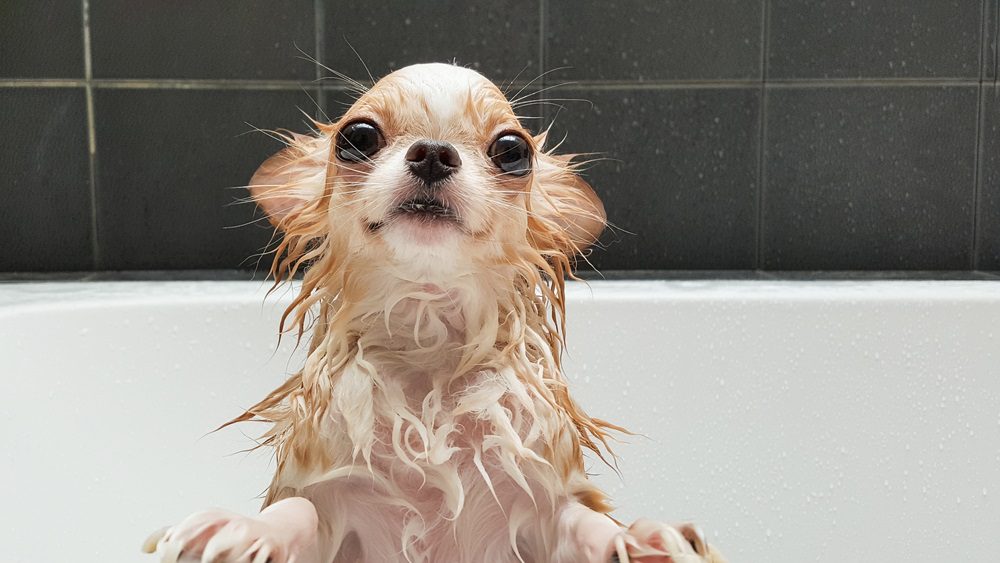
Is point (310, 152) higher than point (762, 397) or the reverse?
higher

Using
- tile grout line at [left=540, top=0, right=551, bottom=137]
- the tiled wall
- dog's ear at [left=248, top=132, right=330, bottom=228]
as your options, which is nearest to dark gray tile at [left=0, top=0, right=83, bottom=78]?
the tiled wall

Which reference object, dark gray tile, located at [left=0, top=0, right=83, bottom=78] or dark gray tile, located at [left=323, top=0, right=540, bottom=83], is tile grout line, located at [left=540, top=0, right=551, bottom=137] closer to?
dark gray tile, located at [left=323, top=0, right=540, bottom=83]

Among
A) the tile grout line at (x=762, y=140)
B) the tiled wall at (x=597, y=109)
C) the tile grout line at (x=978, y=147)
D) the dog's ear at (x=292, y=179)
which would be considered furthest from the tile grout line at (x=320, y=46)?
the tile grout line at (x=978, y=147)

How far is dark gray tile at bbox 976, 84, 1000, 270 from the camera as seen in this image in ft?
5.29

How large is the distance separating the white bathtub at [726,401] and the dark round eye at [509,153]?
605 mm

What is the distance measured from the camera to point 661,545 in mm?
544

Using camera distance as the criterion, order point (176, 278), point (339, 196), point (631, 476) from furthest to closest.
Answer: point (176, 278), point (631, 476), point (339, 196)

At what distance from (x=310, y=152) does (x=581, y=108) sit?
0.93 m

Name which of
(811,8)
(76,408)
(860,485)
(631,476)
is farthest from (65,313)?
(811,8)

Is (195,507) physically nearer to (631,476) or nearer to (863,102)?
(631,476)

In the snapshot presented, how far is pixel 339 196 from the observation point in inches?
25.7

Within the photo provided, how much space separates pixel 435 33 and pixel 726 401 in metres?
0.75

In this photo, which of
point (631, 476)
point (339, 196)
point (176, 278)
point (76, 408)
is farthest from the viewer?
point (176, 278)

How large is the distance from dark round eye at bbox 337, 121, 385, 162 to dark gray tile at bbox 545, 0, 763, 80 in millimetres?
1004
